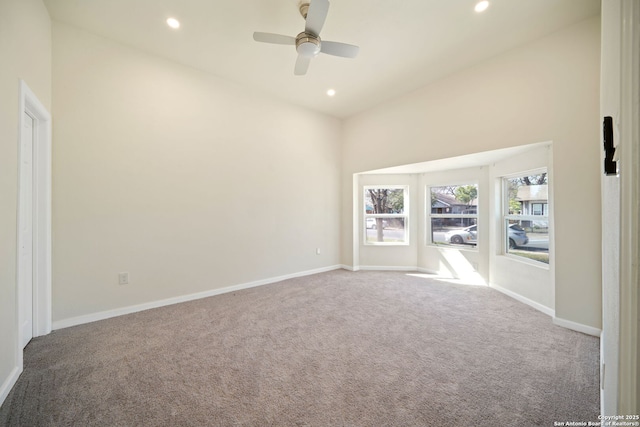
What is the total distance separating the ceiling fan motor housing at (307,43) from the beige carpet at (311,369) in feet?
9.24

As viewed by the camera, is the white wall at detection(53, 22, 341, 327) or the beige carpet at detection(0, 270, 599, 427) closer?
the beige carpet at detection(0, 270, 599, 427)

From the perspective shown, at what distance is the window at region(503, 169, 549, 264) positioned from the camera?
3.30 metres

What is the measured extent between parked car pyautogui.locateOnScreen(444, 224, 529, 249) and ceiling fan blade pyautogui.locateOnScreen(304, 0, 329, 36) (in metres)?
3.78

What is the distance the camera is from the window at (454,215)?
4484mm

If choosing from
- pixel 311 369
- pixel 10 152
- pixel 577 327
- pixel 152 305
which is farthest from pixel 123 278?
pixel 577 327

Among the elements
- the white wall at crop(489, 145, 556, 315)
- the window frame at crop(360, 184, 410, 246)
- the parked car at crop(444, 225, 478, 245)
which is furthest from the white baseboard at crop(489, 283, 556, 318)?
the window frame at crop(360, 184, 410, 246)

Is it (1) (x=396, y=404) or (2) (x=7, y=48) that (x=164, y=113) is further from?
(1) (x=396, y=404)

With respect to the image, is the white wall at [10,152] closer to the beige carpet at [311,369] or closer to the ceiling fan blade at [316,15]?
the beige carpet at [311,369]

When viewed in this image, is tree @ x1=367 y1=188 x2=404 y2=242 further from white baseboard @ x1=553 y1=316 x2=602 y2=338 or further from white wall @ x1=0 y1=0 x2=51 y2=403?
white wall @ x1=0 y1=0 x2=51 y2=403

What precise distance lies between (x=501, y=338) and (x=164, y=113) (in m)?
4.57

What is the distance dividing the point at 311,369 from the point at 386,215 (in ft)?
12.7

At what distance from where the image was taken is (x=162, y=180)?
3236 mm

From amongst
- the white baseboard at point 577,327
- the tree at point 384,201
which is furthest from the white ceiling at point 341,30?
the white baseboard at point 577,327

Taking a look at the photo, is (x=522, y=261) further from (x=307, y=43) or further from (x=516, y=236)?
(x=307, y=43)
